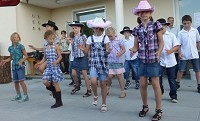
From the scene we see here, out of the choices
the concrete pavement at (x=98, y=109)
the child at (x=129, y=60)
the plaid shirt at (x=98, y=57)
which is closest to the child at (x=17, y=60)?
the concrete pavement at (x=98, y=109)

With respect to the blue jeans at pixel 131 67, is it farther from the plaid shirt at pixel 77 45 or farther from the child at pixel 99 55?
the child at pixel 99 55

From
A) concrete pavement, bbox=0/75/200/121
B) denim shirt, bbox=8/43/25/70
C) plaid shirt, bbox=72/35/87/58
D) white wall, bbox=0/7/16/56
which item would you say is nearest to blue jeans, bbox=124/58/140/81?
concrete pavement, bbox=0/75/200/121

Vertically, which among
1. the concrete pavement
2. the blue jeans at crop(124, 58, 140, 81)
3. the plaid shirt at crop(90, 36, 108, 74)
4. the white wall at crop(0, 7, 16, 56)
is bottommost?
the concrete pavement

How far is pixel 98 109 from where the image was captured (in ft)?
17.5

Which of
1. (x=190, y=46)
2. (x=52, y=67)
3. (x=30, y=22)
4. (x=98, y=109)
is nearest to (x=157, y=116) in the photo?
(x=98, y=109)

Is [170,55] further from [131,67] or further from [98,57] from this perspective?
[131,67]

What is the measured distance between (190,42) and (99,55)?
2.62m

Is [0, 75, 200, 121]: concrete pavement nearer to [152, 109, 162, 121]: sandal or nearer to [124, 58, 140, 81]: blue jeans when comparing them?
[152, 109, 162, 121]: sandal

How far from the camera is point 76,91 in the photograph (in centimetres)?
729

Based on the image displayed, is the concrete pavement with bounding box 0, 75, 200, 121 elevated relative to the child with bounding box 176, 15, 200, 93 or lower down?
lower down

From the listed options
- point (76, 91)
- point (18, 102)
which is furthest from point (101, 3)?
point (18, 102)

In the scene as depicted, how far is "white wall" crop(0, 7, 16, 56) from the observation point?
11812 millimetres

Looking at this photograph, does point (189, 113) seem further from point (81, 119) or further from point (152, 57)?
point (81, 119)

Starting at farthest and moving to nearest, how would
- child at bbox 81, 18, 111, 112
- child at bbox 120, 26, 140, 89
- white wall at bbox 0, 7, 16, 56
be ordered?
white wall at bbox 0, 7, 16, 56, child at bbox 120, 26, 140, 89, child at bbox 81, 18, 111, 112
